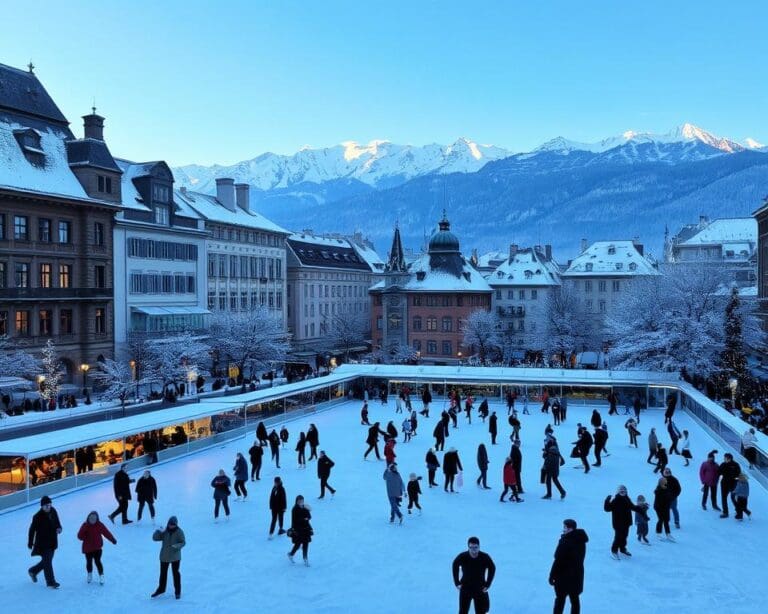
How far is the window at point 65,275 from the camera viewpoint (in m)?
48.2

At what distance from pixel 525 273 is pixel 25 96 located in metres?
59.2

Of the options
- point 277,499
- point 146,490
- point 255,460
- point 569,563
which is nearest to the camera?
point 569,563

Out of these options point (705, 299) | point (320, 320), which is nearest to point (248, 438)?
point (705, 299)

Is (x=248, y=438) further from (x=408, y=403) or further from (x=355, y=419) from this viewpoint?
(x=408, y=403)

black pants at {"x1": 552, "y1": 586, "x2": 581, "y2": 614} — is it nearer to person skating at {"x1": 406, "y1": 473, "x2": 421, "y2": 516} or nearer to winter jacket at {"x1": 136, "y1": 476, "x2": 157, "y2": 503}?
person skating at {"x1": 406, "y1": 473, "x2": 421, "y2": 516}

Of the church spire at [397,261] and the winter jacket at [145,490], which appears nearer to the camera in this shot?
the winter jacket at [145,490]

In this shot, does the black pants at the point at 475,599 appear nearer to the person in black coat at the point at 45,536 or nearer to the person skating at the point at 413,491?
the person skating at the point at 413,491

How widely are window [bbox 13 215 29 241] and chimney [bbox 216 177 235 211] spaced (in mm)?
28232

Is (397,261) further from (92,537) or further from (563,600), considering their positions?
(563,600)

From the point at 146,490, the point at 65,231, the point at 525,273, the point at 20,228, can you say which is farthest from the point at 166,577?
the point at 525,273

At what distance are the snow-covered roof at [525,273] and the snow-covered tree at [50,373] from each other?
56.5m

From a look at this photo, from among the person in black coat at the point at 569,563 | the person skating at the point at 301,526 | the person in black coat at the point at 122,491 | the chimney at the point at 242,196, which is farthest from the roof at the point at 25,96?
the person in black coat at the point at 569,563

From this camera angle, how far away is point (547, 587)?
1360cm

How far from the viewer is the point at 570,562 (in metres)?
11.0
